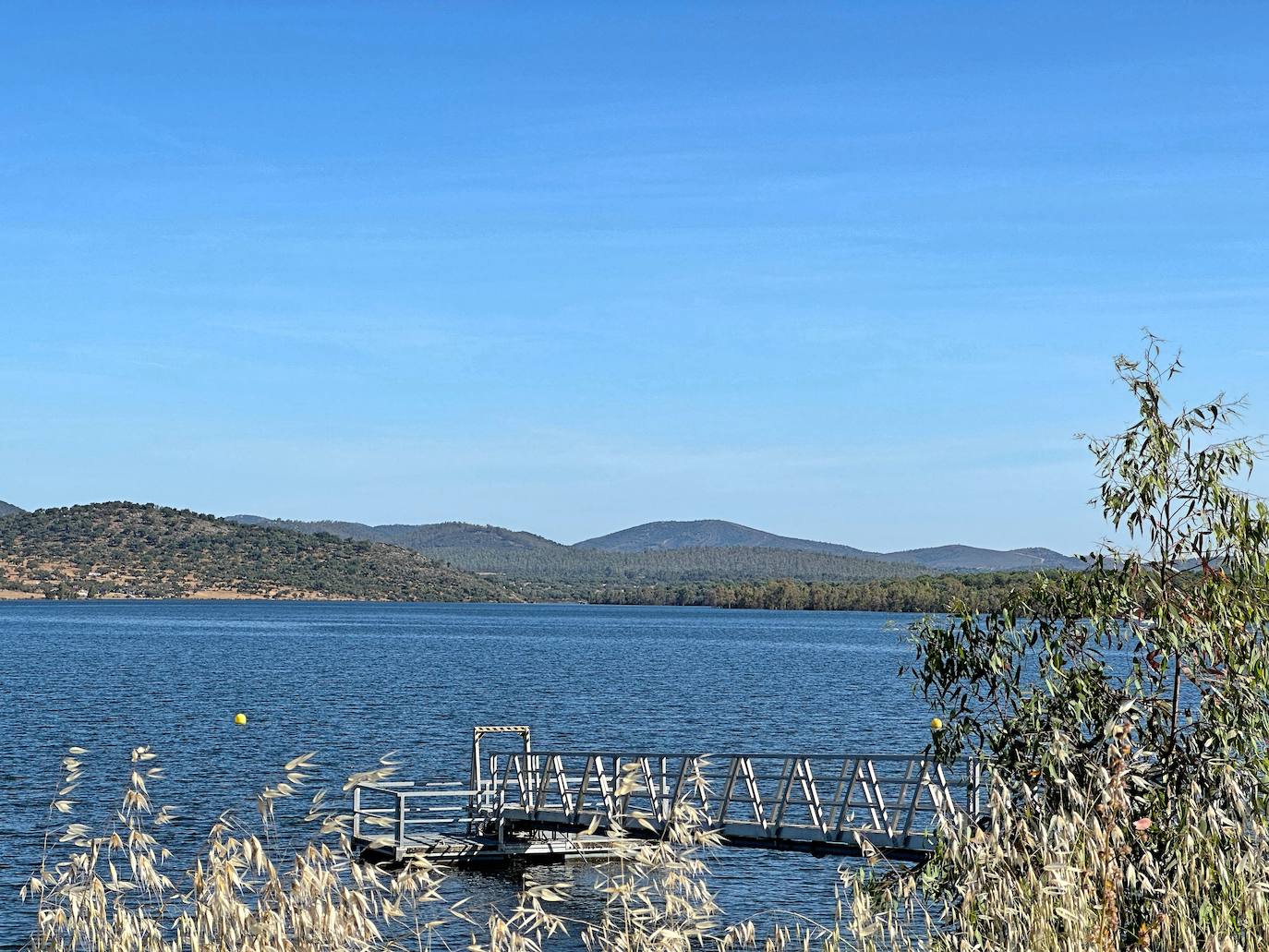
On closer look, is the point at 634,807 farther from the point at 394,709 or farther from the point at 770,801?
the point at 394,709

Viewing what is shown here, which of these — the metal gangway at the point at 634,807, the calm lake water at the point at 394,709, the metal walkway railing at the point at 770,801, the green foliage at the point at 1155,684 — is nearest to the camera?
the green foliage at the point at 1155,684

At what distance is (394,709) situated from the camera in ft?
200

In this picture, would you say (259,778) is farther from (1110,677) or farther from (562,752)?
(1110,677)

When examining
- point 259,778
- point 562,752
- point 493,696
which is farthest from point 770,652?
point 562,752

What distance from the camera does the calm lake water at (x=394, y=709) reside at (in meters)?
32.2

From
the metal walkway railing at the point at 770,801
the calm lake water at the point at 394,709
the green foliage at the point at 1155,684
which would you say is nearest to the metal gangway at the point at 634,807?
the metal walkway railing at the point at 770,801

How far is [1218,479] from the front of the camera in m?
11.3

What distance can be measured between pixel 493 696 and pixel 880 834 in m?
48.3

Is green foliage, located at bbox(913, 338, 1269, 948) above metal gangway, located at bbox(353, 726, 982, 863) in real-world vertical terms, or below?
above

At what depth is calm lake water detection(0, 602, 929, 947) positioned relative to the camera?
106 ft

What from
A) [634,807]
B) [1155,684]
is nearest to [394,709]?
[634,807]

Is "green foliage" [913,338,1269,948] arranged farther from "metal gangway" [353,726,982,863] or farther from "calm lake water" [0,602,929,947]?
"calm lake water" [0,602,929,947]

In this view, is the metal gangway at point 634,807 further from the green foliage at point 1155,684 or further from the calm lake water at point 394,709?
the green foliage at point 1155,684

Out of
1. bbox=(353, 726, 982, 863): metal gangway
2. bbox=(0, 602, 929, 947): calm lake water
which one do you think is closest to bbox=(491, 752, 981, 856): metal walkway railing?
bbox=(353, 726, 982, 863): metal gangway
